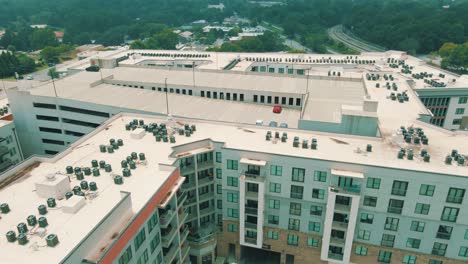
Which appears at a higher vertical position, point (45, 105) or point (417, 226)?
point (45, 105)

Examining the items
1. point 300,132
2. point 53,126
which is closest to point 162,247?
point 300,132

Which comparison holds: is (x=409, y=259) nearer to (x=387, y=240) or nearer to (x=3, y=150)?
(x=387, y=240)

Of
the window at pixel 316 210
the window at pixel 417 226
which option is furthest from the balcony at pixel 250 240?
the window at pixel 417 226

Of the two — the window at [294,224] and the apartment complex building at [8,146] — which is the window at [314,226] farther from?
the apartment complex building at [8,146]

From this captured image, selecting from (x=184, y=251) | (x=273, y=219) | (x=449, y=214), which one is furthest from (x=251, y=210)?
(x=449, y=214)

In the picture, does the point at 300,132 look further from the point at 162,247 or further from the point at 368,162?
the point at 162,247

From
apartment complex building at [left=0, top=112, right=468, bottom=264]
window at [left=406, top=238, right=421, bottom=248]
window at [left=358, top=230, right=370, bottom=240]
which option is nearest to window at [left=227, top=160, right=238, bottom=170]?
apartment complex building at [left=0, top=112, right=468, bottom=264]

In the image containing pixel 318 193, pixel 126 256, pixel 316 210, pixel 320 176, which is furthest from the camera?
pixel 316 210
